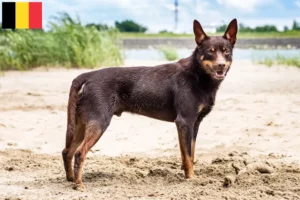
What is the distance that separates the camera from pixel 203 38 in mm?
7965

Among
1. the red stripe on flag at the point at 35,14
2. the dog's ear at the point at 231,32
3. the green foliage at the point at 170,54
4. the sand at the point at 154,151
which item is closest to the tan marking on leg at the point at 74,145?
the sand at the point at 154,151

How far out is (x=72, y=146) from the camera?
802cm

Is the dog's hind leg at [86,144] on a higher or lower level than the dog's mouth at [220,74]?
lower

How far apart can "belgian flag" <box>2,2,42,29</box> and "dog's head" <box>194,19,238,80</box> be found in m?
9.58

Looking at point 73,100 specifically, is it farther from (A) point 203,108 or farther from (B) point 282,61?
(B) point 282,61

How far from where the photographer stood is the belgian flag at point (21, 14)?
16938mm

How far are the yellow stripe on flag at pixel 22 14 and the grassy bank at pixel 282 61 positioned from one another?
24.0 ft

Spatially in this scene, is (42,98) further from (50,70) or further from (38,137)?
(50,70)

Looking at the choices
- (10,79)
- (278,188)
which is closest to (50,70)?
(10,79)

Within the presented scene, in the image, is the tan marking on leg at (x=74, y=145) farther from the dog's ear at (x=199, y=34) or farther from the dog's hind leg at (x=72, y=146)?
the dog's ear at (x=199, y=34)

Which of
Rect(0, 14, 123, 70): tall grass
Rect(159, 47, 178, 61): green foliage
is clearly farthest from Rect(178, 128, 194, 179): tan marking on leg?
Rect(159, 47, 178, 61): green foliage

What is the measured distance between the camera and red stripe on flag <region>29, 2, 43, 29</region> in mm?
17359

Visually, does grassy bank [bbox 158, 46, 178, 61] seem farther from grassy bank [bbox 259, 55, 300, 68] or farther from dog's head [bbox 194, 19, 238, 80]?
A: dog's head [bbox 194, 19, 238, 80]

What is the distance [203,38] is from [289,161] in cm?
213
